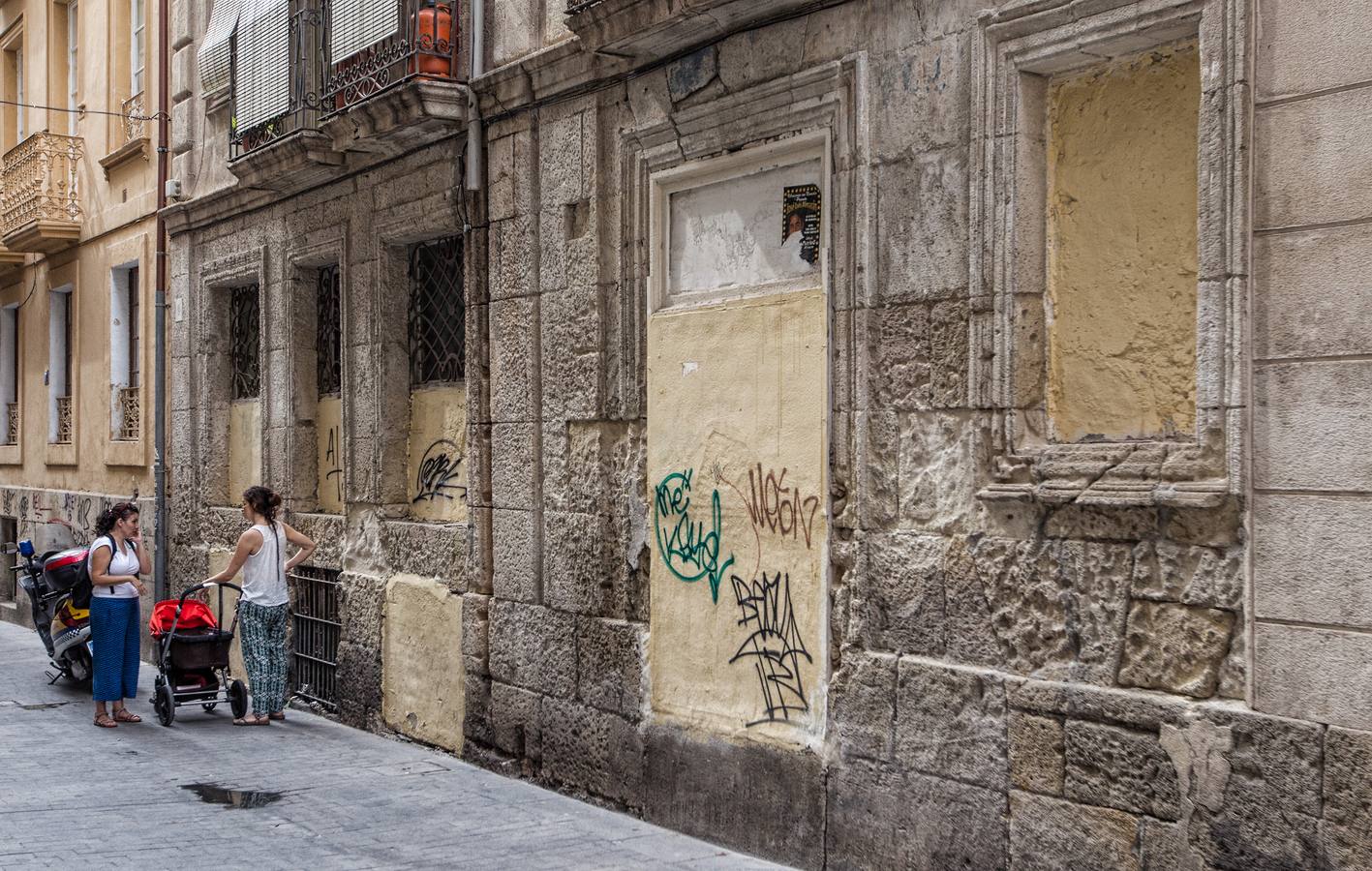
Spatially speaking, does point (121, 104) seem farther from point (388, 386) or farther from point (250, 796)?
point (250, 796)

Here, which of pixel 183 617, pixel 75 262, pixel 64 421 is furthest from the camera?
pixel 64 421

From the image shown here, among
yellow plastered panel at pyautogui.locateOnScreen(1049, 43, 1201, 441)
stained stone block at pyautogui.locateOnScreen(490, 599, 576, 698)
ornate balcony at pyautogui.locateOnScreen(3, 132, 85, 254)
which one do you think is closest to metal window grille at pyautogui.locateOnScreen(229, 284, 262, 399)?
ornate balcony at pyautogui.locateOnScreen(3, 132, 85, 254)

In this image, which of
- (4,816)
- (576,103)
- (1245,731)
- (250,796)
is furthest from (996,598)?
(4,816)

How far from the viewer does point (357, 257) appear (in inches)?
428

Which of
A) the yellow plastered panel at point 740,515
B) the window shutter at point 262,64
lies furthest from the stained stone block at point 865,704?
the window shutter at point 262,64

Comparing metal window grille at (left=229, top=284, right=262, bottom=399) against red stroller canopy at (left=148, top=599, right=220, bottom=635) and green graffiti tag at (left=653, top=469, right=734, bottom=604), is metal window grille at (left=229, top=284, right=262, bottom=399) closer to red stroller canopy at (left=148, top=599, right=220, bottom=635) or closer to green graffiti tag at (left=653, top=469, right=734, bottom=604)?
red stroller canopy at (left=148, top=599, right=220, bottom=635)

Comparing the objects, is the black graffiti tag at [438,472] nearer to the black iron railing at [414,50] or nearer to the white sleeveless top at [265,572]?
the white sleeveless top at [265,572]

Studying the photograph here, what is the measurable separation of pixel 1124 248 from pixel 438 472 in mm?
5715

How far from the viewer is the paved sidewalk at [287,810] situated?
7020 millimetres

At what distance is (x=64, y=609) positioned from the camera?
1216 centimetres

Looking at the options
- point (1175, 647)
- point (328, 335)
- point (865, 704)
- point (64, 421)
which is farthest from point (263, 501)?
point (64, 421)

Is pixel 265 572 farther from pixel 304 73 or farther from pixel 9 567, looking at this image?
pixel 9 567

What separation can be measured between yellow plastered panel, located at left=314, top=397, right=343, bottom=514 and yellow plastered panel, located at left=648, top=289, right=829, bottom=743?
4.43 meters

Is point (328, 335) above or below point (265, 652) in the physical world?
above
